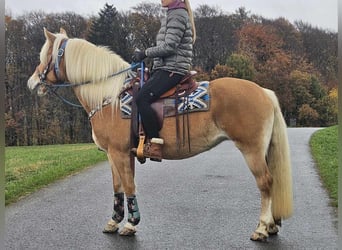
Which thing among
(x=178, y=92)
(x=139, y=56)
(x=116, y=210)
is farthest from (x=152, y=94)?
(x=116, y=210)

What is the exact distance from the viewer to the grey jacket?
470 cm

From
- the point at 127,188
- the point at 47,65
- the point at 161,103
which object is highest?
the point at 47,65

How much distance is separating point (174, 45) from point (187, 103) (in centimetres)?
64

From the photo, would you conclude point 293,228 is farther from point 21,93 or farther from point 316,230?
point 21,93

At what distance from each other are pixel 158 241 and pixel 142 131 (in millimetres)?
→ 1196

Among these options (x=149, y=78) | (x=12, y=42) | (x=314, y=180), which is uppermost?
(x=12, y=42)

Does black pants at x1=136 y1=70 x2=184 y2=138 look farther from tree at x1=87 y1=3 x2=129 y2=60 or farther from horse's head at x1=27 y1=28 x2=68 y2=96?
tree at x1=87 y1=3 x2=129 y2=60

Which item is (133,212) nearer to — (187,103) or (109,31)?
(187,103)

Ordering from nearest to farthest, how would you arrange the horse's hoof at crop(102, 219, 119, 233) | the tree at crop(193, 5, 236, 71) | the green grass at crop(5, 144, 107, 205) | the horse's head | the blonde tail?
the blonde tail, the horse's hoof at crop(102, 219, 119, 233), the horse's head, the green grass at crop(5, 144, 107, 205), the tree at crop(193, 5, 236, 71)

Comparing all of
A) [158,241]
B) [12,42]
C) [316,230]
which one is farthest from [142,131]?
[12,42]

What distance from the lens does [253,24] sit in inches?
1117

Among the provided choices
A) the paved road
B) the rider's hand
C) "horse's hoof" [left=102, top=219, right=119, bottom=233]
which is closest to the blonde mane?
the rider's hand

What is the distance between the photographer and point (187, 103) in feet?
16.0

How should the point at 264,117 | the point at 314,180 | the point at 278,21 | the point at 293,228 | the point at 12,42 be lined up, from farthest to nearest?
the point at 278,21 < the point at 12,42 < the point at 314,180 < the point at 293,228 < the point at 264,117
